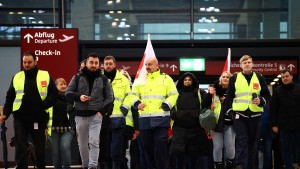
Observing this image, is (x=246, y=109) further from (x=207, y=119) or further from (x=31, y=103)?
(x=31, y=103)

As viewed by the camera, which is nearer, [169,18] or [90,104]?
[90,104]

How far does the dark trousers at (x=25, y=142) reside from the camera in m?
11.8

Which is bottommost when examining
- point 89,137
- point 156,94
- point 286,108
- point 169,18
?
point 89,137

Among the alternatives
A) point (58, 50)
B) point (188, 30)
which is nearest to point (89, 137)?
point (58, 50)

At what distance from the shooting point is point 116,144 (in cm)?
1313

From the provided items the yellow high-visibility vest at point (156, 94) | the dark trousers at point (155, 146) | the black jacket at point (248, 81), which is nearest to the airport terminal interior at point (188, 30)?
the black jacket at point (248, 81)

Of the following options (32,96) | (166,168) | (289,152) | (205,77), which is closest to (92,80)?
(32,96)

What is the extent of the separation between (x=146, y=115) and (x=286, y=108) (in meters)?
3.42

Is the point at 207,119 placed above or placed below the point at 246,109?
below

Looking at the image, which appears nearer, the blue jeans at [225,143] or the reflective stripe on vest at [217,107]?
the reflective stripe on vest at [217,107]

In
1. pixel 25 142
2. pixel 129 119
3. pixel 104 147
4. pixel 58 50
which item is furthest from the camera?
pixel 58 50

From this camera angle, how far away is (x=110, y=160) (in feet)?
43.0

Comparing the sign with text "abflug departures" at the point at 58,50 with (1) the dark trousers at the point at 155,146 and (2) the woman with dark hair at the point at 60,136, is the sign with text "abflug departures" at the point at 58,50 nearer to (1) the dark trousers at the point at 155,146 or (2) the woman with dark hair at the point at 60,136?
(2) the woman with dark hair at the point at 60,136

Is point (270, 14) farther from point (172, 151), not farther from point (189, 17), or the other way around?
point (172, 151)
